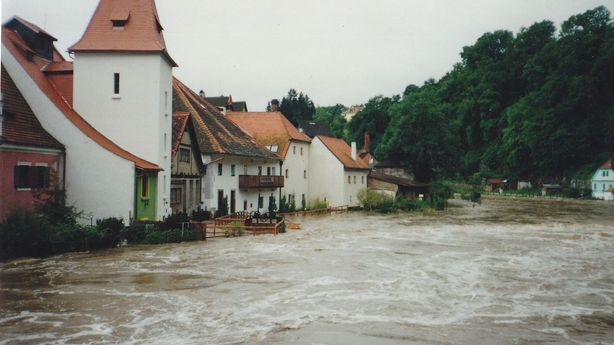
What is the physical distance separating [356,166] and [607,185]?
35.3 meters

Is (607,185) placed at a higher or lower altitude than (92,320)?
higher

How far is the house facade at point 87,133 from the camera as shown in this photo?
22.1 meters

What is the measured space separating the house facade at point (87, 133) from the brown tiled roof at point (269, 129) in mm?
19613

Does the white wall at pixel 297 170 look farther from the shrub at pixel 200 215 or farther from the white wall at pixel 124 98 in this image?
the white wall at pixel 124 98

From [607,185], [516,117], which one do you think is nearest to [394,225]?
[607,185]

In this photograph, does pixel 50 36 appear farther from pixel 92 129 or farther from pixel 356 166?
pixel 356 166

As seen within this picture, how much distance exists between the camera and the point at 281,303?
13383 millimetres

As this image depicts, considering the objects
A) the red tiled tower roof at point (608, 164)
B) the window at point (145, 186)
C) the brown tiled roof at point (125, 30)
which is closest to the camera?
the window at point (145, 186)

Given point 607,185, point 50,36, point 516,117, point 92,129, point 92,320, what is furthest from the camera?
point 516,117

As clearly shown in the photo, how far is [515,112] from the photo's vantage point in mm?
76750

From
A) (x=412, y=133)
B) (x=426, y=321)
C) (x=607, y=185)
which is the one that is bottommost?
(x=426, y=321)

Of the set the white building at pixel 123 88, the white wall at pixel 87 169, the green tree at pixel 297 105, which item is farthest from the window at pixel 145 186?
the green tree at pixel 297 105

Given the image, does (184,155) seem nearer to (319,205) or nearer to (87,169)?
(87,169)

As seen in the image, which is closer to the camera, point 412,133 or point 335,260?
point 335,260
